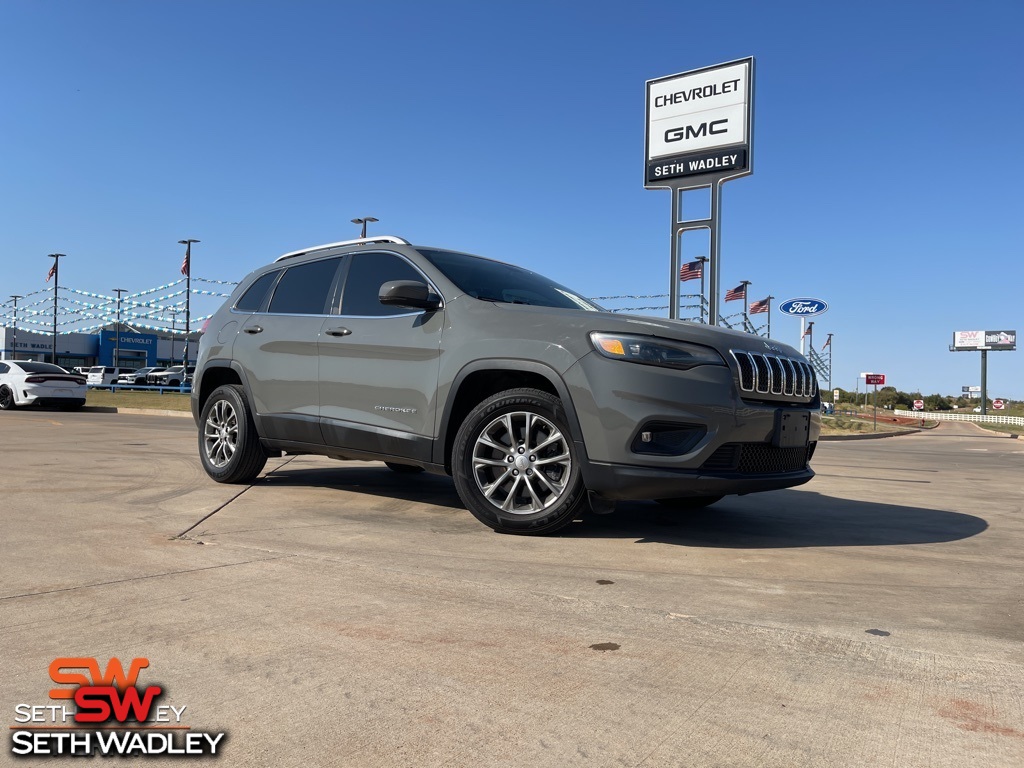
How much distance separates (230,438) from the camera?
656 cm

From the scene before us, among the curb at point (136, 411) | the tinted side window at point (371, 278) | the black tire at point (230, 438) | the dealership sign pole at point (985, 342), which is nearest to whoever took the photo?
the tinted side window at point (371, 278)

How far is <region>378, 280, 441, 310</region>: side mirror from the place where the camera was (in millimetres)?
4934

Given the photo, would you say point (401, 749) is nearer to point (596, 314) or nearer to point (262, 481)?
point (596, 314)

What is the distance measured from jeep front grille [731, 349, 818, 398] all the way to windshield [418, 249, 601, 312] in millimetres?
1401

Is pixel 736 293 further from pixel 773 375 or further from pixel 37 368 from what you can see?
pixel 773 375

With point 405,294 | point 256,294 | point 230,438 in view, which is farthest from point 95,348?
point 405,294

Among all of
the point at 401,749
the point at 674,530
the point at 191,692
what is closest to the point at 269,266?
the point at 674,530

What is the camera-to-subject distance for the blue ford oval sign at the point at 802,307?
26609mm

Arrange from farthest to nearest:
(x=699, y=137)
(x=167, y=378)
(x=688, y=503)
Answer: (x=167, y=378)
(x=699, y=137)
(x=688, y=503)

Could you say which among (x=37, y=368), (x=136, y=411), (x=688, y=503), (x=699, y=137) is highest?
(x=699, y=137)

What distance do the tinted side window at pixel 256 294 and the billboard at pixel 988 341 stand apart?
4725 inches

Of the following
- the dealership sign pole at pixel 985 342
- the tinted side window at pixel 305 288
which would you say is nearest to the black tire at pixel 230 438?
the tinted side window at pixel 305 288

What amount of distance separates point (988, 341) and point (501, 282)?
401 ft

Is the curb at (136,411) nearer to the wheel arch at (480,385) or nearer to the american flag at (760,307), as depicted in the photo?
the wheel arch at (480,385)
